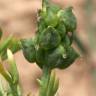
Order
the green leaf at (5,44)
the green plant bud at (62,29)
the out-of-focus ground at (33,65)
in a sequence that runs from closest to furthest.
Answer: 1. the green plant bud at (62,29)
2. the green leaf at (5,44)
3. the out-of-focus ground at (33,65)

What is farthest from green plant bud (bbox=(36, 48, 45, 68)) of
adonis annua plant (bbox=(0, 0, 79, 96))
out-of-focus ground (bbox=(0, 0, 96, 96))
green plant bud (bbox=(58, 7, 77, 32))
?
out-of-focus ground (bbox=(0, 0, 96, 96))

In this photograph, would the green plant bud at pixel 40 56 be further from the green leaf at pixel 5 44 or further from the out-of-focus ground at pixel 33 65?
the out-of-focus ground at pixel 33 65

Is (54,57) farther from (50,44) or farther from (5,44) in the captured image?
(5,44)

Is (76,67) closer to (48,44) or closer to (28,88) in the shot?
(28,88)

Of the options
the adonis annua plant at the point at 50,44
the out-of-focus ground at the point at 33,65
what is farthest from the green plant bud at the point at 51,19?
the out-of-focus ground at the point at 33,65

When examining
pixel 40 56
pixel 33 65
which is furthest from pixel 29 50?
pixel 33 65
